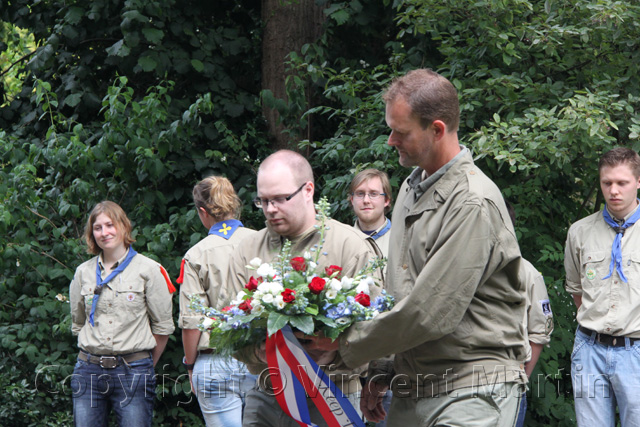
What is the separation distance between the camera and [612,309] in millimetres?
5195

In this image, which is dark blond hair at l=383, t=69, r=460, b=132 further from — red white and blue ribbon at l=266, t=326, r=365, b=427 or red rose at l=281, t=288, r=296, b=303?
red white and blue ribbon at l=266, t=326, r=365, b=427

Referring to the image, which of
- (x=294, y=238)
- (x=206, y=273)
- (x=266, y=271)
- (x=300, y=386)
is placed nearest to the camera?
(x=266, y=271)

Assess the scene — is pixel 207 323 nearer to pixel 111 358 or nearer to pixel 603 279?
pixel 111 358

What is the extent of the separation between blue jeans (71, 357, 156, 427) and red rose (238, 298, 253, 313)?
3100 millimetres

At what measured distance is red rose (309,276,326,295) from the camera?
3.15 meters

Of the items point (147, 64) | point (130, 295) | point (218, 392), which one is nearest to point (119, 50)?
point (147, 64)

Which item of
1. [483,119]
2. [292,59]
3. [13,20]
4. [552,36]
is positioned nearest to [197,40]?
[292,59]

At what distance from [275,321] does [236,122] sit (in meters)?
5.72

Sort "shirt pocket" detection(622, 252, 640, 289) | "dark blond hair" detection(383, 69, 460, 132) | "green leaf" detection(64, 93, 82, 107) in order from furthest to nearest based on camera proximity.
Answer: "green leaf" detection(64, 93, 82, 107)
"shirt pocket" detection(622, 252, 640, 289)
"dark blond hair" detection(383, 69, 460, 132)

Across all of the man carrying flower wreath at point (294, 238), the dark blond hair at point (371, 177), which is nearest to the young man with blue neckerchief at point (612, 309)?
the dark blond hair at point (371, 177)

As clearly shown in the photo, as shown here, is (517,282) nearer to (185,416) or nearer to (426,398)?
(426,398)

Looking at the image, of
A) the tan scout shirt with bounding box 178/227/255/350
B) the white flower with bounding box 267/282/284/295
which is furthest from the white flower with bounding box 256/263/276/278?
the tan scout shirt with bounding box 178/227/255/350

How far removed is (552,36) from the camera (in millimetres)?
6305

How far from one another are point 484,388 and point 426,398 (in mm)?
256
